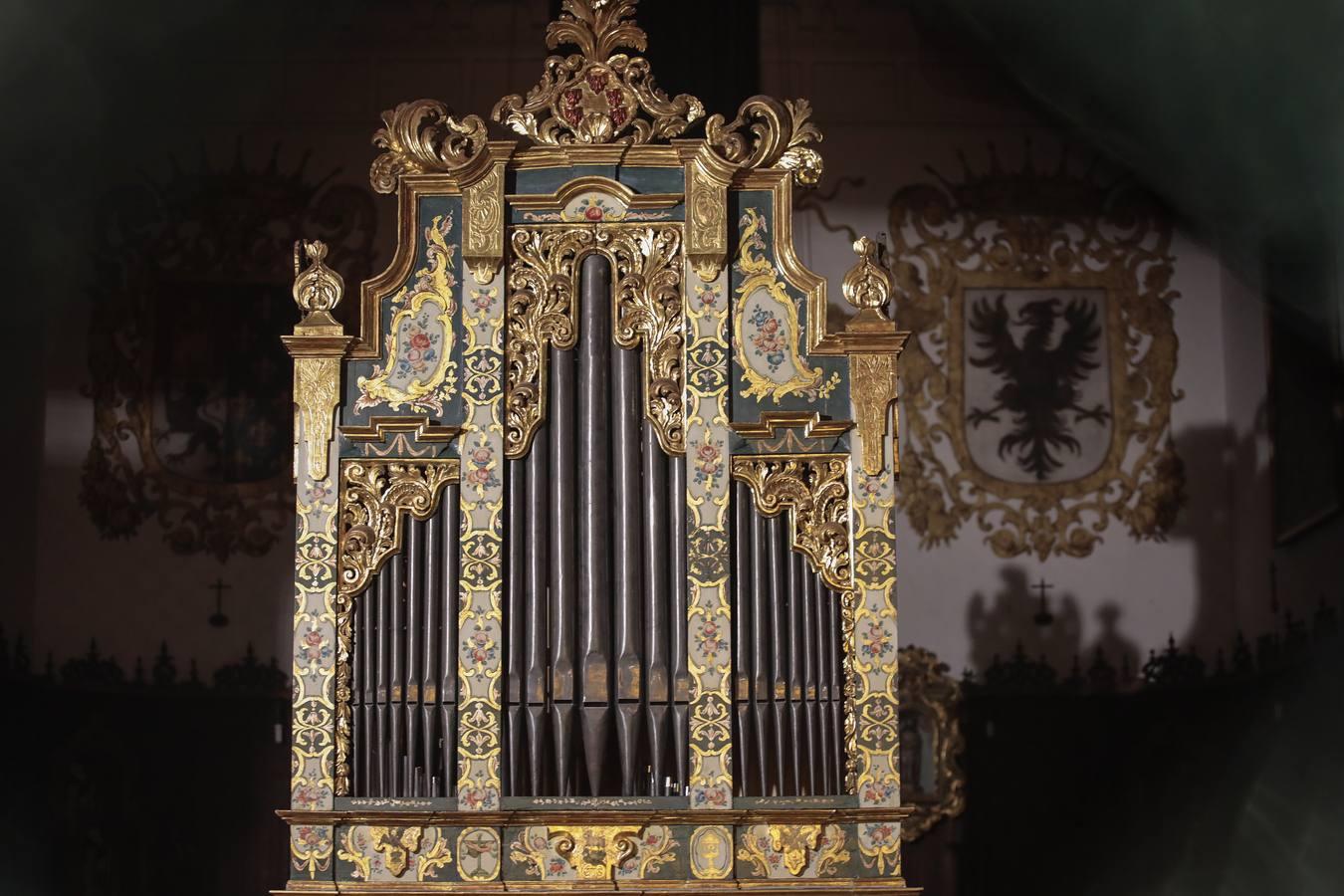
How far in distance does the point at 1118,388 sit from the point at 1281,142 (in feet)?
14.5

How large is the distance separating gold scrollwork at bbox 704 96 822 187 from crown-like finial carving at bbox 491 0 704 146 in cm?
16

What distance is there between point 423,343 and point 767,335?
1.33 metres

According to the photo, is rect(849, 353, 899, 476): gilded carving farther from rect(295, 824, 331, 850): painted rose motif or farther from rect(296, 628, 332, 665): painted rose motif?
rect(295, 824, 331, 850): painted rose motif

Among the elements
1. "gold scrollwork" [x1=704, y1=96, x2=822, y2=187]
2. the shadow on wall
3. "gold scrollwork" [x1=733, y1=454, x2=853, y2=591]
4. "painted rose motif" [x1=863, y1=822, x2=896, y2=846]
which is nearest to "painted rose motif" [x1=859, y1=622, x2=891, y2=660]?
"gold scrollwork" [x1=733, y1=454, x2=853, y2=591]

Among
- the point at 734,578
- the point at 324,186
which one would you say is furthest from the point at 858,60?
the point at 734,578

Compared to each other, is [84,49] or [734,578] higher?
[84,49]

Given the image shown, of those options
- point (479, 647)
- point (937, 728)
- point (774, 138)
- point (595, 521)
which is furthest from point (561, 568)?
point (937, 728)

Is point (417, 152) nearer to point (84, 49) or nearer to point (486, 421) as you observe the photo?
point (486, 421)

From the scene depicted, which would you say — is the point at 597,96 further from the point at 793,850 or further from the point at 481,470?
the point at 793,850

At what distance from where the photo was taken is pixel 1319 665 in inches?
353

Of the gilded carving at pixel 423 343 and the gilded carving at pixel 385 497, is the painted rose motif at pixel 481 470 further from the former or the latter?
the gilded carving at pixel 423 343

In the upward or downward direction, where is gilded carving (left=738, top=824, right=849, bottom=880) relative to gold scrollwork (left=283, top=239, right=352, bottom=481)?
downward

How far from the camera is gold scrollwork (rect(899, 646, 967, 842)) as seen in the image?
33.2 ft

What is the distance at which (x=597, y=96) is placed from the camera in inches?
299
